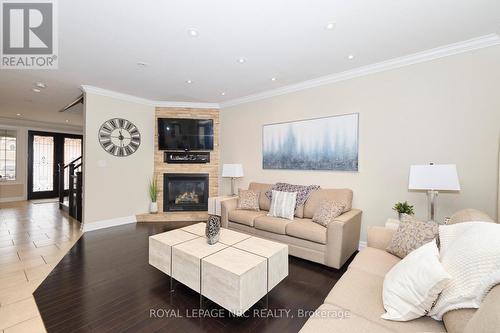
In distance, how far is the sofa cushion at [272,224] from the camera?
122 inches

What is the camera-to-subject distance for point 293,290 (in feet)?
7.49

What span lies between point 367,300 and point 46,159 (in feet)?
33.8

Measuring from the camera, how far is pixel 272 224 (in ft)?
10.4

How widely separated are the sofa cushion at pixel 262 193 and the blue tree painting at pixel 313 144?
432 millimetres

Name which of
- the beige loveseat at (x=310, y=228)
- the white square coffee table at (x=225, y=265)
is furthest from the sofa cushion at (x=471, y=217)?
the white square coffee table at (x=225, y=265)

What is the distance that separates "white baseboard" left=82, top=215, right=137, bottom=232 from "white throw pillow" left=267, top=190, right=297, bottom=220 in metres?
3.16

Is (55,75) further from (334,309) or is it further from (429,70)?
(429,70)

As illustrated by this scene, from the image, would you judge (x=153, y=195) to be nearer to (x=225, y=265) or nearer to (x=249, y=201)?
(x=249, y=201)

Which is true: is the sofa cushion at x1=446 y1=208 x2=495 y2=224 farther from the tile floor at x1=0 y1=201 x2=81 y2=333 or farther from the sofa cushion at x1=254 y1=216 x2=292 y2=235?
the tile floor at x1=0 y1=201 x2=81 y2=333

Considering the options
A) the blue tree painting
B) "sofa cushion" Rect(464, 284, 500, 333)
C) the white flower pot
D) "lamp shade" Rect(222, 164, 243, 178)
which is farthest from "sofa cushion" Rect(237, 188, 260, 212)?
"sofa cushion" Rect(464, 284, 500, 333)

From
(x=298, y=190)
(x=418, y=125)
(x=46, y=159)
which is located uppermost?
(x=418, y=125)

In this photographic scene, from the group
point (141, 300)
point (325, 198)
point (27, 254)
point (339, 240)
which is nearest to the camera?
point (141, 300)

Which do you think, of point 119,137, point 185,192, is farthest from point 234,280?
point 119,137

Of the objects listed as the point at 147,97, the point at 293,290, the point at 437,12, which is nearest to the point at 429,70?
the point at 437,12
